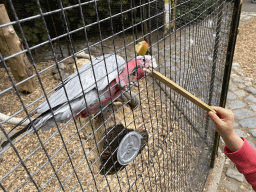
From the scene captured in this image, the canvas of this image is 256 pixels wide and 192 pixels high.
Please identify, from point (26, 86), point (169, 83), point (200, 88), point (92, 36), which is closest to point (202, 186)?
point (200, 88)

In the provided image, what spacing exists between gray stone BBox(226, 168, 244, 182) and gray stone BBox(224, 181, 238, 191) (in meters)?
0.05

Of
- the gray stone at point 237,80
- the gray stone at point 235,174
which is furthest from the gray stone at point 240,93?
the gray stone at point 235,174

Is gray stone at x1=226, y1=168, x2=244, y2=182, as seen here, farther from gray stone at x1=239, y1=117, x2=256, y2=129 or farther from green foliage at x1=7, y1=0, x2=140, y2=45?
green foliage at x1=7, y1=0, x2=140, y2=45

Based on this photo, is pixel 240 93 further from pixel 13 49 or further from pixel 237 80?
pixel 13 49

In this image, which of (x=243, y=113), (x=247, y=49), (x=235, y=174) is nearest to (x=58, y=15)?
(x=243, y=113)

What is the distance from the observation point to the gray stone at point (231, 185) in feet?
4.91

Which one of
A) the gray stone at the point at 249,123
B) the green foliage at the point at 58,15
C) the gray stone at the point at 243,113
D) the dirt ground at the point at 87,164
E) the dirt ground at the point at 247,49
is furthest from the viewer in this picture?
the green foliage at the point at 58,15

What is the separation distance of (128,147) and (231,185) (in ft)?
Result: 4.07

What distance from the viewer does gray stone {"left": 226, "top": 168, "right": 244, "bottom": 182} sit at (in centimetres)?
155

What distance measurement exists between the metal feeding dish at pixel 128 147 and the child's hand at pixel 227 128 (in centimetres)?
29

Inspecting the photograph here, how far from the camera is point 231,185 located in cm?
152

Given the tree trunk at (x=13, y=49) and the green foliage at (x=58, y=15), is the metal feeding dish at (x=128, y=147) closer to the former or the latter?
the tree trunk at (x=13, y=49)

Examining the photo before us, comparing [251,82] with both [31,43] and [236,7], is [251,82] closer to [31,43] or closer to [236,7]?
[236,7]

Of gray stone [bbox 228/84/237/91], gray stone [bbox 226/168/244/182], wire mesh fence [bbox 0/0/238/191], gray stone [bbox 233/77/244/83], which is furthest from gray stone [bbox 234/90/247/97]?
gray stone [bbox 226/168/244/182]
